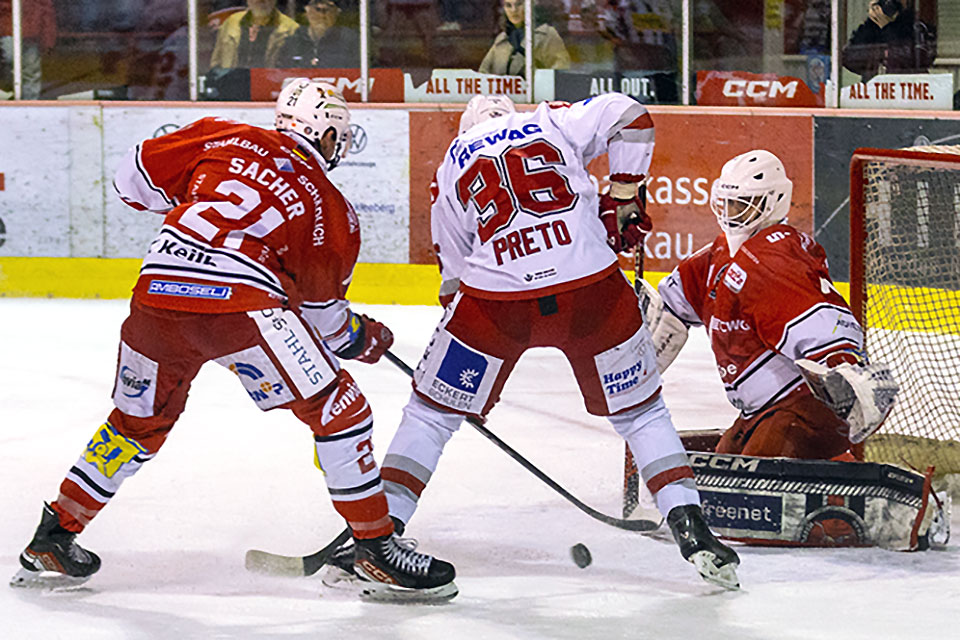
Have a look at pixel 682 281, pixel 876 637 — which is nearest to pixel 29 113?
pixel 682 281

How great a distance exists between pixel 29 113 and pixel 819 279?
17.7ft

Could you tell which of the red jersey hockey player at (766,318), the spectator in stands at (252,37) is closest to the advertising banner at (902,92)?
the spectator in stands at (252,37)

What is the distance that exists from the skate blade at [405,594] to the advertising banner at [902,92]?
14.5ft

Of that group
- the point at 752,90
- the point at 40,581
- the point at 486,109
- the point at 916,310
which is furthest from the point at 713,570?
the point at 752,90

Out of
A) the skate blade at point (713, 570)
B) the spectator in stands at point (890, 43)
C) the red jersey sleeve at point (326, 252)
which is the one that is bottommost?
the skate blade at point (713, 570)

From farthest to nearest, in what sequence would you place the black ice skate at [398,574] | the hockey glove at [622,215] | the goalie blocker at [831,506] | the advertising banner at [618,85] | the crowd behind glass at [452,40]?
the advertising banner at [618,85], the crowd behind glass at [452,40], the goalie blocker at [831,506], the hockey glove at [622,215], the black ice skate at [398,574]

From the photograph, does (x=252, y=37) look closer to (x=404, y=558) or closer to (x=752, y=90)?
(x=752, y=90)

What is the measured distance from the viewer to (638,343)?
3.18 meters

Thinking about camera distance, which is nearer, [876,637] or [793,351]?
[876,637]

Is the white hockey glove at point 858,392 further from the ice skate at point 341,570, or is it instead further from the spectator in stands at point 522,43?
the spectator in stands at point 522,43

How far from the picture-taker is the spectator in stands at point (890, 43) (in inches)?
270

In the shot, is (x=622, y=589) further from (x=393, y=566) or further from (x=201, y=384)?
(x=201, y=384)

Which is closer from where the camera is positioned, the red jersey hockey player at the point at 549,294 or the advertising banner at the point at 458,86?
the red jersey hockey player at the point at 549,294

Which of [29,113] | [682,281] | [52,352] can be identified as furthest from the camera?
[29,113]
